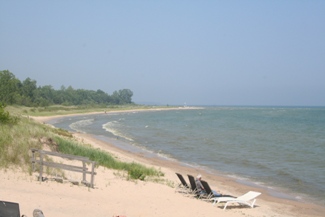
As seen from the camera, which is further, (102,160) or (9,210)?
(102,160)

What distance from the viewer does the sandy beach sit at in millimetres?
9922

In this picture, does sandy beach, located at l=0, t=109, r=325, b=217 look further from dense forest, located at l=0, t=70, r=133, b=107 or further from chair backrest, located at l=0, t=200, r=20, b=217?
dense forest, located at l=0, t=70, r=133, b=107

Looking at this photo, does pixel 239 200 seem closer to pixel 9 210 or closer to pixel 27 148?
pixel 27 148

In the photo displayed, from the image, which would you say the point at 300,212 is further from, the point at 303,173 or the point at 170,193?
the point at 303,173

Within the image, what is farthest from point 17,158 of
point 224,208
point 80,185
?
point 224,208

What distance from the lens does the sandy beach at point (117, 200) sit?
9.92m

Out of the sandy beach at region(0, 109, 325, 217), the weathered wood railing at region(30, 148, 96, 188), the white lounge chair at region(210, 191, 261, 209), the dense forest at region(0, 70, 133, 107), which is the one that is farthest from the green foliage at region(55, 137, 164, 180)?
the dense forest at region(0, 70, 133, 107)

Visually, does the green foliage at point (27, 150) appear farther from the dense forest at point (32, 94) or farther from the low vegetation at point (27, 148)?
the dense forest at point (32, 94)

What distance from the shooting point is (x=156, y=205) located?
38.3 ft

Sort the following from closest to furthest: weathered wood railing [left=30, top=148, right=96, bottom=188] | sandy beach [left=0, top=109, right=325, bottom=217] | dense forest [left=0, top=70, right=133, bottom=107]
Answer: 1. sandy beach [left=0, top=109, right=325, bottom=217]
2. weathered wood railing [left=30, top=148, right=96, bottom=188]
3. dense forest [left=0, top=70, right=133, bottom=107]

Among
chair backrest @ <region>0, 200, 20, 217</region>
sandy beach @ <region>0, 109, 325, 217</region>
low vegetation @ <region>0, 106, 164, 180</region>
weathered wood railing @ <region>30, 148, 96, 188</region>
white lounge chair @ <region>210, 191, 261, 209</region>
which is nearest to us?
chair backrest @ <region>0, 200, 20, 217</region>

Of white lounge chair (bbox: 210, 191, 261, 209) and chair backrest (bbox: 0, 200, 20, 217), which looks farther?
white lounge chair (bbox: 210, 191, 261, 209)

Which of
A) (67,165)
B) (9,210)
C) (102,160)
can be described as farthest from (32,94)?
(9,210)

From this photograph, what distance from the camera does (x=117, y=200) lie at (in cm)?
1162
